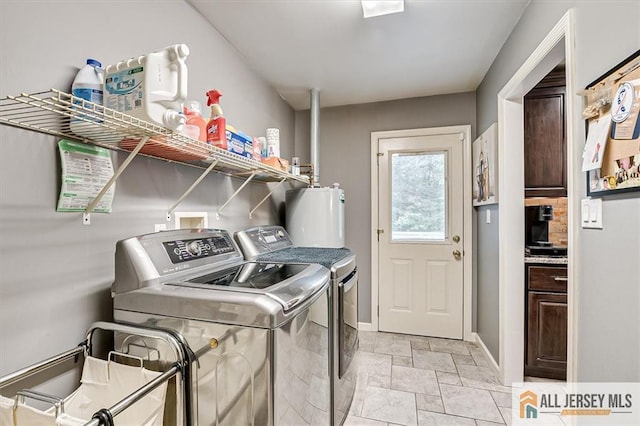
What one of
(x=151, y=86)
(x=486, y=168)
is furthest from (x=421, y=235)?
(x=151, y=86)

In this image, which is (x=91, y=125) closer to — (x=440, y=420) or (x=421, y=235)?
(x=440, y=420)

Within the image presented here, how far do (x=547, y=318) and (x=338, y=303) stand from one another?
171cm

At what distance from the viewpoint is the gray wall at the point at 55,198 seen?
0.89 m

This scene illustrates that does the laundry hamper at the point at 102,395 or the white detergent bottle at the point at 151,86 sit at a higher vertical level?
the white detergent bottle at the point at 151,86

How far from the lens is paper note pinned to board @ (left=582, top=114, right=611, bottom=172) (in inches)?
41.9

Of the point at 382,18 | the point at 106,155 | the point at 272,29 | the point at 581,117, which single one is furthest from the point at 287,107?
the point at 581,117

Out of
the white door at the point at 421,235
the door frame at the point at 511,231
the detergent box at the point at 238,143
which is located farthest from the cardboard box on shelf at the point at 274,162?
the door frame at the point at 511,231

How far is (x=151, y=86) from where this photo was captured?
92cm

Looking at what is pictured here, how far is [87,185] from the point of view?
1.09 m

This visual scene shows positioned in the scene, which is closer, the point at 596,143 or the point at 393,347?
the point at 596,143

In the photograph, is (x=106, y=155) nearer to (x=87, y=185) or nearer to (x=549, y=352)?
(x=87, y=185)

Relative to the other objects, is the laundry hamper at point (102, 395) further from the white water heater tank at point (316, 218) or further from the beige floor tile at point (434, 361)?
the beige floor tile at point (434, 361)

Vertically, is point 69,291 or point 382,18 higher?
point 382,18

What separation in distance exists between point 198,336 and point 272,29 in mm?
1884
